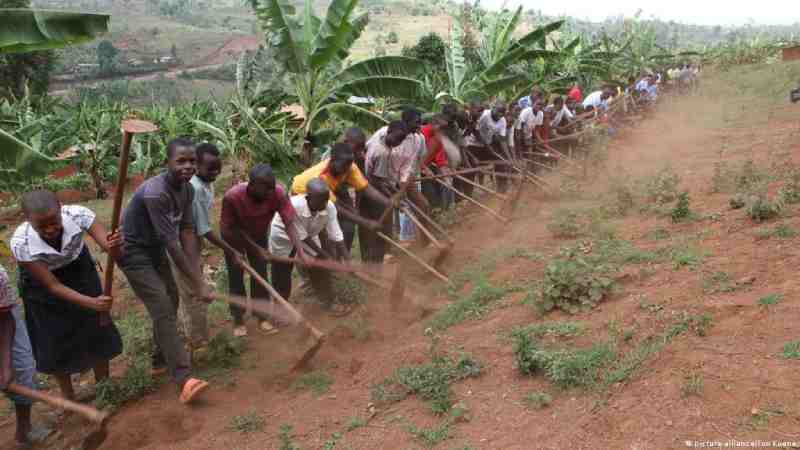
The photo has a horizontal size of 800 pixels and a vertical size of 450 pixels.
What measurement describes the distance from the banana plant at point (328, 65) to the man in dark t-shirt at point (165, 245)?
10.7 ft

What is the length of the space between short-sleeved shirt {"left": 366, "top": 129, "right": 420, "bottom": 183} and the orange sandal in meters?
2.82

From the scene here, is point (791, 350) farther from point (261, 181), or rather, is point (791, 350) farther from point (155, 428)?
point (155, 428)

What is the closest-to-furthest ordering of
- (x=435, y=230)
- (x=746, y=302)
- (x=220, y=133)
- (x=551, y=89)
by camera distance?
(x=746, y=302) → (x=435, y=230) → (x=220, y=133) → (x=551, y=89)

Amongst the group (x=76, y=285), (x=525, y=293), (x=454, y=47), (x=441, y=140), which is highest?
(x=454, y=47)

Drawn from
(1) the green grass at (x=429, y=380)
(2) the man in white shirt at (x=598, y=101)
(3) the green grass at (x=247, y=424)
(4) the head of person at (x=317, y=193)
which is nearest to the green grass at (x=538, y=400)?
(1) the green grass at (x=429, y=380)

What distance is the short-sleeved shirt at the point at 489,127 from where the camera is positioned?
8062mm

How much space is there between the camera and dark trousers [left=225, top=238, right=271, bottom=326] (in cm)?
466

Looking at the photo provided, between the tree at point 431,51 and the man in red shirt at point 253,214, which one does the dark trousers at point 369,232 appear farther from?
the tree at point 431,51

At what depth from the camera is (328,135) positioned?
7656 mm

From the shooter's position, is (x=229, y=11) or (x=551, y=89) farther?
(x=229, y=11)

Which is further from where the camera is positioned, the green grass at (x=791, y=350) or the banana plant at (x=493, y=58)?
the banana plant at (x=493, y=58)

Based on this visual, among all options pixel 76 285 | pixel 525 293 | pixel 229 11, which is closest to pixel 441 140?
pixel 525 293

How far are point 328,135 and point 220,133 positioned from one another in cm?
165

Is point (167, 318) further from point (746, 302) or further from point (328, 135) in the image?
point (328, 135)
